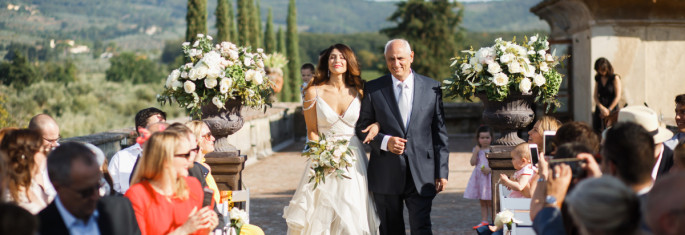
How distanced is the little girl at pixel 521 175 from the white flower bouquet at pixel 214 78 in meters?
2.40

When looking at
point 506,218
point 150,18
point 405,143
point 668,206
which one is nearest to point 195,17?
point 405,143

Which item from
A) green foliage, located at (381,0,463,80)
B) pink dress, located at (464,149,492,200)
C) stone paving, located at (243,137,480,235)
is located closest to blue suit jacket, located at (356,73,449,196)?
pink dress, located at (464,149,492,200)

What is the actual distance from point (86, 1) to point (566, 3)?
216ft

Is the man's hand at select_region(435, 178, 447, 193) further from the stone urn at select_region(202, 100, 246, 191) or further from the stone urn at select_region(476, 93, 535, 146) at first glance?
the stone urn at select_region(202, 100, 246, 191)

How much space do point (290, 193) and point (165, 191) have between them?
7651 mm

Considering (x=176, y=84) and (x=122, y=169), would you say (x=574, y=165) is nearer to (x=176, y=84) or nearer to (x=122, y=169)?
(x=122, y=169)

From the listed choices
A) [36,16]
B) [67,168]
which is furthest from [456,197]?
[36,16]

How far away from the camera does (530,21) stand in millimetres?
131375

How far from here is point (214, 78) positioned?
22.1 ft

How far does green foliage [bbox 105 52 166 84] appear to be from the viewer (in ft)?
167

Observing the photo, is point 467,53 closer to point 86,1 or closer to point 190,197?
point 190,197

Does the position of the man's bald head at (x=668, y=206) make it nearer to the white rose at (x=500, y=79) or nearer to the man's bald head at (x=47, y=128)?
the white rose at (x=500, y=79)

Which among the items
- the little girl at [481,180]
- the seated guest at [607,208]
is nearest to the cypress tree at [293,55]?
the little girl at [481,180]

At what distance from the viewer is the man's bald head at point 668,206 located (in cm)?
271
